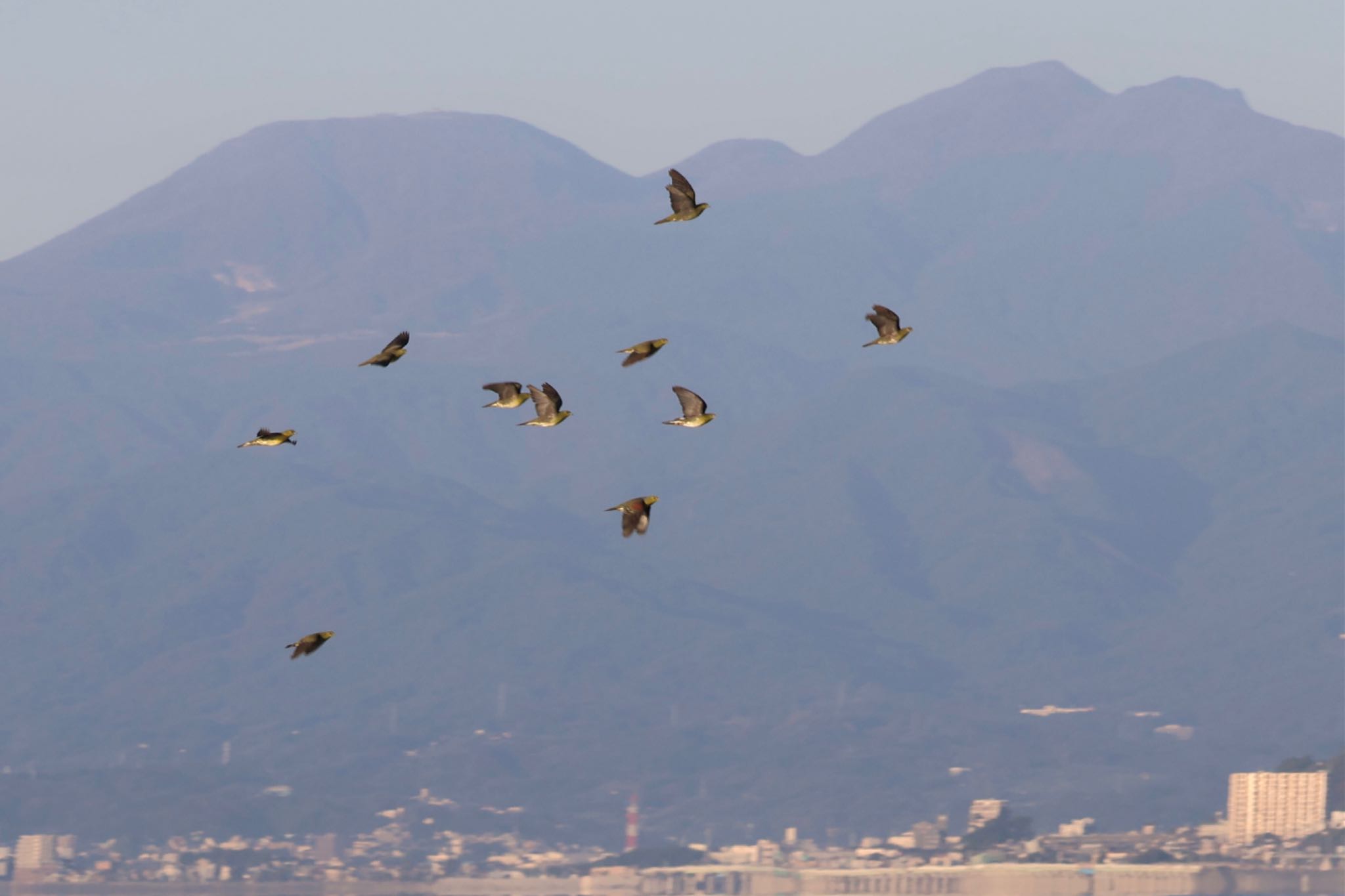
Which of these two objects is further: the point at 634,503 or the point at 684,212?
the point at 684,212

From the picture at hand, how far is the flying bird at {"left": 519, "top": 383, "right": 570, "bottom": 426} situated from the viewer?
49.3 meters

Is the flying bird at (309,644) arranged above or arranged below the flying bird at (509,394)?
below

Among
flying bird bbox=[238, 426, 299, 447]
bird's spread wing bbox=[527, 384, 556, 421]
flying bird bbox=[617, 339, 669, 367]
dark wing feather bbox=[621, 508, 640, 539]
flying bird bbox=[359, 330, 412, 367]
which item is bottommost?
dark wing feather bbox=[621, 508, 640, 539]

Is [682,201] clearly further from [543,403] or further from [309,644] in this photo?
[309,644]

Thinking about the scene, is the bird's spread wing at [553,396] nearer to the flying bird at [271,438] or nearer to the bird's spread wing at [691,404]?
the bird's spread wing at [691,404]

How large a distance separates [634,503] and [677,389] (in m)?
4.01

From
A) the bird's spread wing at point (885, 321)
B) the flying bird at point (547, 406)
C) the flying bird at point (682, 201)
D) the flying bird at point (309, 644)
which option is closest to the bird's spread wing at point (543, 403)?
the flying bird at point (547, 406)

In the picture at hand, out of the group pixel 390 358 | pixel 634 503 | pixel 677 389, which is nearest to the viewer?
pixel 634 503

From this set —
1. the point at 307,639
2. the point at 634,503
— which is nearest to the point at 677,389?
the point at 634,503

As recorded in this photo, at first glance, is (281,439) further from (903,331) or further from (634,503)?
(903,331)

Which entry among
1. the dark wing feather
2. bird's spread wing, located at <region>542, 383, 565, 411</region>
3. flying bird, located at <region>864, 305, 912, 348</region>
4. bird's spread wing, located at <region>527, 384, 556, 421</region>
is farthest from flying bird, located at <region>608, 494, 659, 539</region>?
flying bird, located at <region>864, 305, 912, 348</region>

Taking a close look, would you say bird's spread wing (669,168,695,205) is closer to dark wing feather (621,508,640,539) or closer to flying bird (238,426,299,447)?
flying bird (238,426,299,447)

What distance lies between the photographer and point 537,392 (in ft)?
167

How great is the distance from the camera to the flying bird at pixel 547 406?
1943 inches
